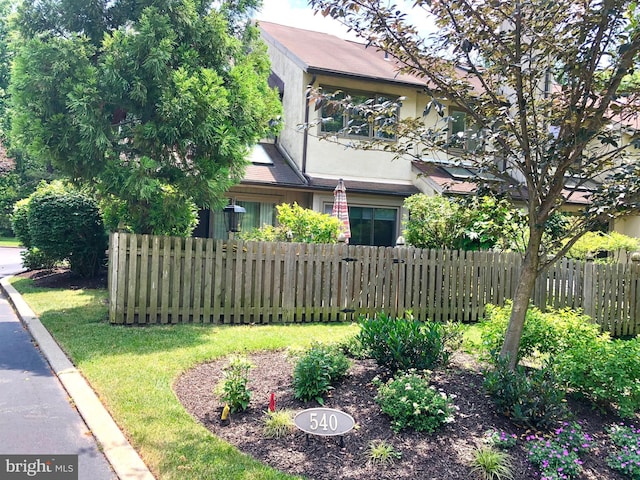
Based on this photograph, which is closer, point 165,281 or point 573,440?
point 573,440

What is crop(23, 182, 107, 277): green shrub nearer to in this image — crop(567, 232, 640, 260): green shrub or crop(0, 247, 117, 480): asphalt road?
crop(0, 247, 117, 480): asphalt road

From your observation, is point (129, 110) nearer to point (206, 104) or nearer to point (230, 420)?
point (206, 104)

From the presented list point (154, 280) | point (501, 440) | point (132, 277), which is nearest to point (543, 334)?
point (501, 440)

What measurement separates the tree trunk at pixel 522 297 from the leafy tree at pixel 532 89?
0.03 feet

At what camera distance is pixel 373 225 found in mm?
15766

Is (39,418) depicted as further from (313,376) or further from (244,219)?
(244,219)

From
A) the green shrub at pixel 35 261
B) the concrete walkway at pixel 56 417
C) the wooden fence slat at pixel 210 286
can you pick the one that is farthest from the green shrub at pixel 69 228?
the concrete walkway at pixel 56 417

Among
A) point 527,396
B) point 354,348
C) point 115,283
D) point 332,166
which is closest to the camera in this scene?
point 527,396

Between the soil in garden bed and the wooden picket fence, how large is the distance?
311cm

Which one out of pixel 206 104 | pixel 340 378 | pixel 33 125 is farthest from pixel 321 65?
pixel 340 378

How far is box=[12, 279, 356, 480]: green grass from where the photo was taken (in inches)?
139

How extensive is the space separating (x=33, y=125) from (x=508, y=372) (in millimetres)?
7798

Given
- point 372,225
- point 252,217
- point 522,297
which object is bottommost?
point 522,297

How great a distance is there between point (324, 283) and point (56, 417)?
549 cm
